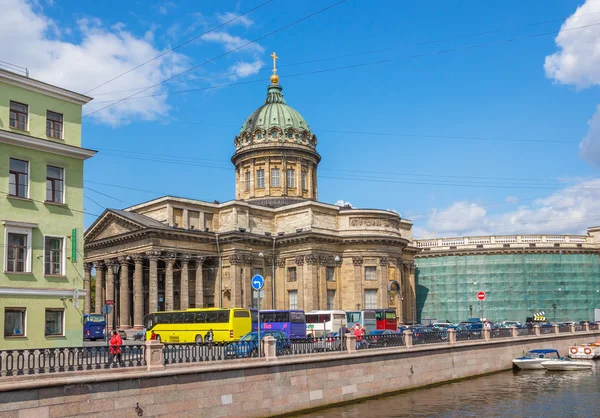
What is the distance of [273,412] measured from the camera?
2594 cm

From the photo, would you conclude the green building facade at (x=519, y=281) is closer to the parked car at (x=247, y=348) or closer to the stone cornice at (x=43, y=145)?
the parked car at (x=247, y=348)

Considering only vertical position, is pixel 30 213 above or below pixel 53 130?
below

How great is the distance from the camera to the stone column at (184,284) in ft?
209

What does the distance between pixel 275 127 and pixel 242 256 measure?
829 inches

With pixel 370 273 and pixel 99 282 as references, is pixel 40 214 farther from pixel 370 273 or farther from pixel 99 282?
pixel 370 273

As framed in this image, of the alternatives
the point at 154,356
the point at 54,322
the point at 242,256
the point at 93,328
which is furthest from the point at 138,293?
the point at 154,356

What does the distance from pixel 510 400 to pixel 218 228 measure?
43733 mm

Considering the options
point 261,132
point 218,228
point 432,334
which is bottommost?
point 432,334

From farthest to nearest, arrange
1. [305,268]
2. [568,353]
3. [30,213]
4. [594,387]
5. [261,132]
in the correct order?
1. [261,132]
2. [305,268]
3. [568,353]
4. [594,387]
5. [30,213]

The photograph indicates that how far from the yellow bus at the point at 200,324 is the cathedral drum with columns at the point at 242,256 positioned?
544 inches

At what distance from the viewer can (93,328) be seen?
53594 millimetres

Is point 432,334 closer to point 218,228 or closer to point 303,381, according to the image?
point 303,381

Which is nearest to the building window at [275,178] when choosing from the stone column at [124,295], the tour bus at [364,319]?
the stone column at [124,295]

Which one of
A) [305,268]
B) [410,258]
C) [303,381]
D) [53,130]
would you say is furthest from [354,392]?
[410,258]
